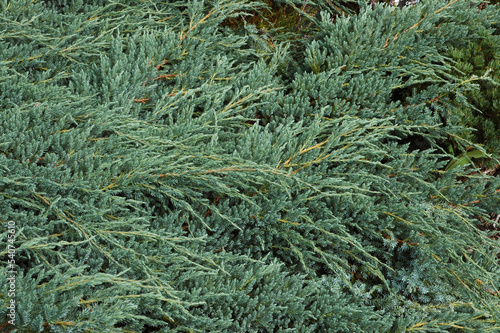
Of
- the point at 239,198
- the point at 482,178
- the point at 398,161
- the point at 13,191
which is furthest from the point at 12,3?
the point at 482,178

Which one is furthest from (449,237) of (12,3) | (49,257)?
(12,3)

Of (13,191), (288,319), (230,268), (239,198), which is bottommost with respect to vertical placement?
(288,319)

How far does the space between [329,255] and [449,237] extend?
76 cm

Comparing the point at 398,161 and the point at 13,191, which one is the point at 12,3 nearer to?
the point at 13,191

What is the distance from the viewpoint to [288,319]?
214 cm

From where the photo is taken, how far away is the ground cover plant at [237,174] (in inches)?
77.7

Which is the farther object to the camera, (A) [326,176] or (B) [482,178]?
(B) [482,178]

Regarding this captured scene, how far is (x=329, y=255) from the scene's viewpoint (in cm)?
231

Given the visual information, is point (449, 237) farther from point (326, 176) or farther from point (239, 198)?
point (239, 198)

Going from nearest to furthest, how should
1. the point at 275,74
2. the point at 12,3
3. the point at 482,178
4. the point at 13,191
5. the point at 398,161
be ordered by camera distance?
1. the point at 13,191
2. the point at 12,3
3. the point at 398,161
4. the point at 482,178
5. the point at 275,74

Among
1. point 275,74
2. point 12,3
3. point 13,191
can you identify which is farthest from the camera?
point 275,74

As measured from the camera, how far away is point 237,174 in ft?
7.61

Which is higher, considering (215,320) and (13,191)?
(13,191)

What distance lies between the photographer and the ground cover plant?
1974 mm
